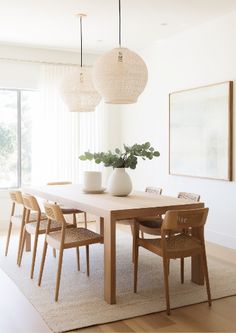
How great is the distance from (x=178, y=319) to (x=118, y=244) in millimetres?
2274

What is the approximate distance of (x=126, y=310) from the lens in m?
3.15

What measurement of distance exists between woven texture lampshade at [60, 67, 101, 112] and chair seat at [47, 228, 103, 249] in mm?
1570

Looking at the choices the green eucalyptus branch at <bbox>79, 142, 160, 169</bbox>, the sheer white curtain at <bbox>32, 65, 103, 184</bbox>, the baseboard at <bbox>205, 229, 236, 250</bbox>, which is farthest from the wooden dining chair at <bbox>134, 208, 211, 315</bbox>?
the sheer white curtain at <bbox>32, 65, 103, 184</bbox>

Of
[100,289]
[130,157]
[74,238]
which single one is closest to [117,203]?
[74,238]

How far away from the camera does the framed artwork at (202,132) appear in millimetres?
5023

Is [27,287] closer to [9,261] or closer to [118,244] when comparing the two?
[9,261]

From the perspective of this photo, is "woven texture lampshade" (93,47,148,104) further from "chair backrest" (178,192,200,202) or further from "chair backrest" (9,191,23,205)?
"chair backrest" (9,191,23,205)

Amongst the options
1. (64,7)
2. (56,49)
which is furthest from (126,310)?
(56,49)

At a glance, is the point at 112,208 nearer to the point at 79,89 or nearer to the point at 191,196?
the point at 191,196

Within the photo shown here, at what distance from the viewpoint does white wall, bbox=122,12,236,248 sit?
16.5 feet

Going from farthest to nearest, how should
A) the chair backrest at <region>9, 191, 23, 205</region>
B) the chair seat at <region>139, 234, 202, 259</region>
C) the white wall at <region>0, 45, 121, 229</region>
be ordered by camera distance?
the white wall at <region>0, 45, 121, 229</region> < the chair backrest at <region>9, 191, 23, 205</region> < the chair seat at <region>139, 234, 202, 259</region>

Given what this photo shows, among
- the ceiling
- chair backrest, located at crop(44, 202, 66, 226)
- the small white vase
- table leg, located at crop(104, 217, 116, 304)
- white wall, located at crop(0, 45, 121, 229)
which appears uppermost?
the ceiling

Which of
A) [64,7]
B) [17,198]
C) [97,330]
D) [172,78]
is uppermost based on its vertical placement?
[64,7]

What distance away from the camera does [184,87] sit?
5.74m
